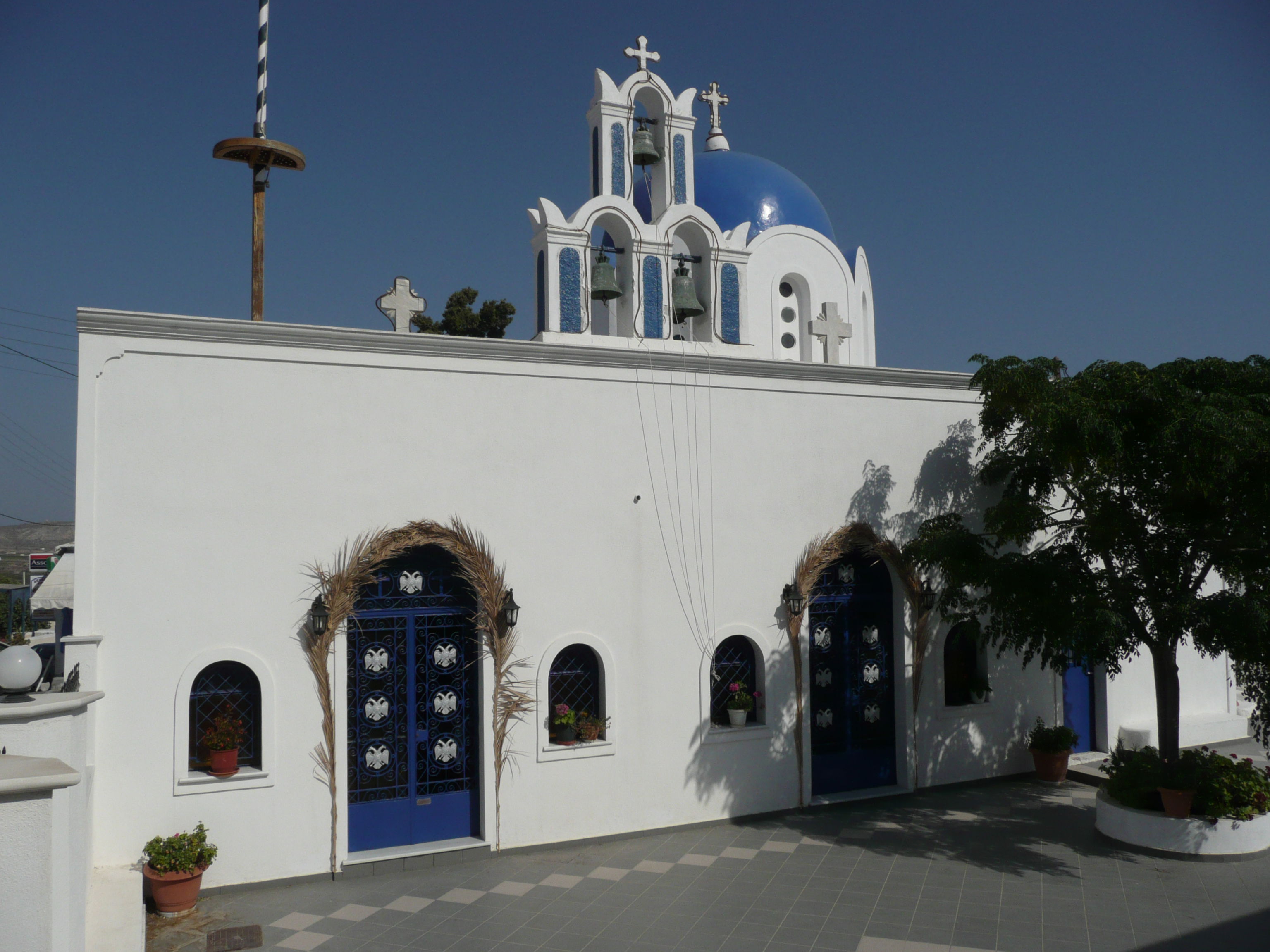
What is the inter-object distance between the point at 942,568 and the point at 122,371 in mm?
8579

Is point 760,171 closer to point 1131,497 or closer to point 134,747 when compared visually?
point 1131,497

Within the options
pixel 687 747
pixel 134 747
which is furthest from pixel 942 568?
pixel 134 747

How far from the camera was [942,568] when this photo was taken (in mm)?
11070

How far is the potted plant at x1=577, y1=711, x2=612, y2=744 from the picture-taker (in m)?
10.5

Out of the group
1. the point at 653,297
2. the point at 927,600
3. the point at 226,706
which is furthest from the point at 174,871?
the point at 927,600

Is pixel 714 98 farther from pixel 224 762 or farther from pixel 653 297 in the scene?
pixel 224 762

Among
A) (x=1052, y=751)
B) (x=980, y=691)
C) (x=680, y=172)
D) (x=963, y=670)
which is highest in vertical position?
(x=680, y=172)

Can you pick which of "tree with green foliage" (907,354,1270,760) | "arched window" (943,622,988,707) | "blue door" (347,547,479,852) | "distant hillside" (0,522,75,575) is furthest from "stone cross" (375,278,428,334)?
"distant hillside" (0,522,75,575)

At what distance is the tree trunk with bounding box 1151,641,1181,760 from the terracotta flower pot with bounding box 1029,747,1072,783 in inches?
86.7

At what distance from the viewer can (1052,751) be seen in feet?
42.0

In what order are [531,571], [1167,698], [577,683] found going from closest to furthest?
[531,571] < [1167,698] < [577,683]

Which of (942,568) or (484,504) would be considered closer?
(484,504)

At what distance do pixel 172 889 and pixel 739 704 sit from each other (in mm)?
6019

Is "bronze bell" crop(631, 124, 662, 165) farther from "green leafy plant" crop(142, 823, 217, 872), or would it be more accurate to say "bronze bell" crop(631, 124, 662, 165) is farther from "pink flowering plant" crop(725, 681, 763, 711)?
"green leafy plant" crop(142, 823, 217, 872)
